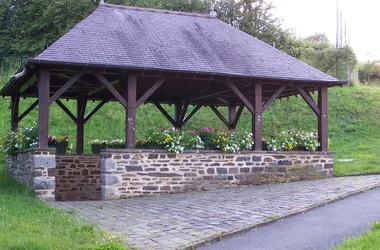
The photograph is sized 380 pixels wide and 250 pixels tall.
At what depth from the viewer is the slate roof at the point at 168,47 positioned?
1015 cm

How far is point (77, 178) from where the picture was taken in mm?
11945

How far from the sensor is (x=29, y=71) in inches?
394

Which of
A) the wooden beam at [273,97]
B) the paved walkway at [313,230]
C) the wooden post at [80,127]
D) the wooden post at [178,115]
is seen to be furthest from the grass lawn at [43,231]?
the wooden post at [178,115]

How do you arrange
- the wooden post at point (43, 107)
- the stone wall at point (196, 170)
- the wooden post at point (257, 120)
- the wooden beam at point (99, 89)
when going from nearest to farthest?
the wooden post at point (43, 107) < the stone wall at point (196, 170) < the wooden post at point (257, 120) < the wooden beam at point (99, 89)

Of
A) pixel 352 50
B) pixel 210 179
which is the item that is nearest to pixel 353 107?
pixel 352 50

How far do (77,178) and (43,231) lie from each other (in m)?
6.57

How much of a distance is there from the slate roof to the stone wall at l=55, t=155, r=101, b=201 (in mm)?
2967

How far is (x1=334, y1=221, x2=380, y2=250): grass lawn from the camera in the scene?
4.63 metres

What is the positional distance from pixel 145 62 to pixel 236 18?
65.5 feet

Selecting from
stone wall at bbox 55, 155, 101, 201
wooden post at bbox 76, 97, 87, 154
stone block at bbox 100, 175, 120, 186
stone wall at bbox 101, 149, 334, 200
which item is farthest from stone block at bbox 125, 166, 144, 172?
wooden post at bbox 76, 97, 87, 154

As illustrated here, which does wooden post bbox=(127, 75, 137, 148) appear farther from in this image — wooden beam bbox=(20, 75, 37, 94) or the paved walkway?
the paved walkway

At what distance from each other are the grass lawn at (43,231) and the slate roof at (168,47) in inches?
132

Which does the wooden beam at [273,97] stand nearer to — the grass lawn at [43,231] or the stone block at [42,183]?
the stone block at [42,183]

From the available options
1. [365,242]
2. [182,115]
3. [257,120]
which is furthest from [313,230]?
[182,115]
